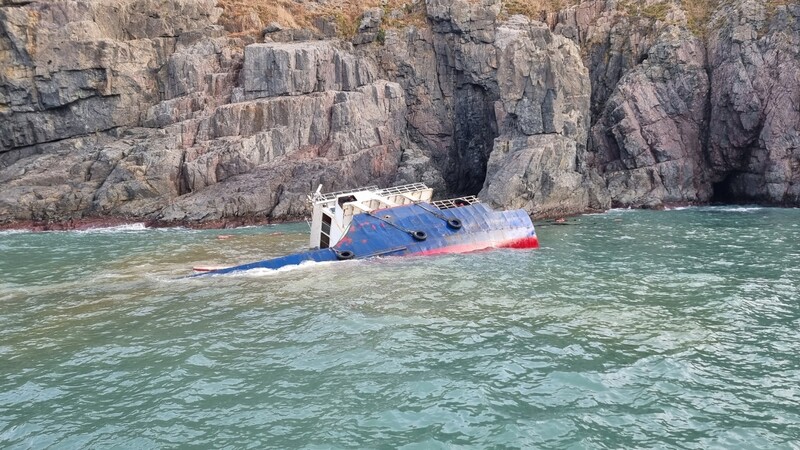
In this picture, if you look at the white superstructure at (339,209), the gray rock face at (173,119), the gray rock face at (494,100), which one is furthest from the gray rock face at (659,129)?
the white superstructure at (339,209)

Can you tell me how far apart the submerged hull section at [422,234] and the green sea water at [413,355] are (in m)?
1.45

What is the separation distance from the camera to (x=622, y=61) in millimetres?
68062

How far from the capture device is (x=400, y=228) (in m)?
32.1

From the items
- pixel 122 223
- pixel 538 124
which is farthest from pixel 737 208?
pixel 122 223

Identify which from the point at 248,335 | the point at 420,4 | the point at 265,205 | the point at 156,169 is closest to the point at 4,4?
the point at 156,169

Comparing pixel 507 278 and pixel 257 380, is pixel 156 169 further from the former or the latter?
pixel 257 380

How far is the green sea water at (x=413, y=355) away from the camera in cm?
1162

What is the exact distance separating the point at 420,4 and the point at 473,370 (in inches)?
2682

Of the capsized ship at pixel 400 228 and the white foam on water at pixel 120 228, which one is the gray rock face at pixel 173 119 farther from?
the capsized ship at pixel 400 228

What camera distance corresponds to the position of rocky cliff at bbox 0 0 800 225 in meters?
56.0

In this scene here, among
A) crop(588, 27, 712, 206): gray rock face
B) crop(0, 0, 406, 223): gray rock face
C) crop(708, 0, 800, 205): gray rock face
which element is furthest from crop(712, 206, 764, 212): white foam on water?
crop(0, 0, 406, 223): gray rock face

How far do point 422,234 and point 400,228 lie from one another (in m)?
1.31

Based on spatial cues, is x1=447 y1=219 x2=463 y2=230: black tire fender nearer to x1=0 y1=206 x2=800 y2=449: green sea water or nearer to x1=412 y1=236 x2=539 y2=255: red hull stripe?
x1=412 y1=236 x2=539 y2=255: red hull stripe

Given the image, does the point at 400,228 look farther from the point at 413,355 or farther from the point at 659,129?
the point at 659,129
